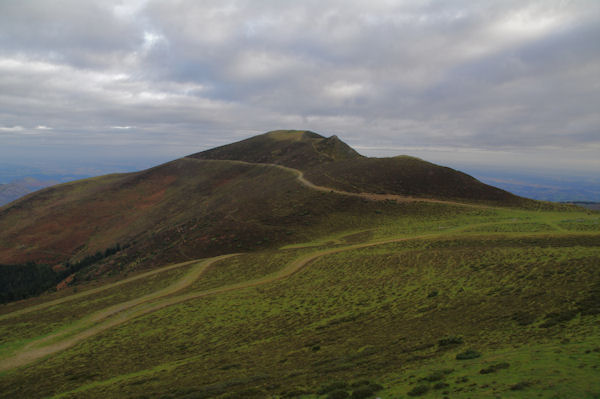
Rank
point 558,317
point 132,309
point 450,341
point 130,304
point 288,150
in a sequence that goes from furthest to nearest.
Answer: point 288,150
point 130,304
point 132,309
point 558,317
point 450,341

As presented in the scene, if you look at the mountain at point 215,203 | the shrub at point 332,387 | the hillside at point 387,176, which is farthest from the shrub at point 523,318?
the hillside at point 387,176

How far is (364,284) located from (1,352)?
2776 centimetres

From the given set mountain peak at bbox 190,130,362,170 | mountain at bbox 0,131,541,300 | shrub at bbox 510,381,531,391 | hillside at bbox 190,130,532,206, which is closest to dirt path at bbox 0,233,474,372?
mountain at bbox 0,131,541,300

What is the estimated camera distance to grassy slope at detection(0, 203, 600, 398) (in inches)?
428

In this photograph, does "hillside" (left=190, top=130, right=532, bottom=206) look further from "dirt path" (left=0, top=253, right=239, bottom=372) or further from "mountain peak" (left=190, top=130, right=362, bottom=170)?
"dirt path" (left=0, top=253, right=239, bottom=372)

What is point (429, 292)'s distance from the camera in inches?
838

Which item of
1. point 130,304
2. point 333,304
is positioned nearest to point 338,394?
point 333,304

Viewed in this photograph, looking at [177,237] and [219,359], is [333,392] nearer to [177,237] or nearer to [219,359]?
[219,359]

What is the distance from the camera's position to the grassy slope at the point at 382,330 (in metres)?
10.9

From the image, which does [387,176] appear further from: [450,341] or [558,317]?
[450,341]

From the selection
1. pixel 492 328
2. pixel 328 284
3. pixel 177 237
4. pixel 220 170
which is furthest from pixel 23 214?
pixel 492 328

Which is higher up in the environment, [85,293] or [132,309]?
[132,309]

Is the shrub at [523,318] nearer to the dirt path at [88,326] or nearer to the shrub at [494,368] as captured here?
the shrub at [494,368]

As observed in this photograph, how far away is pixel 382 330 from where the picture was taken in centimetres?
1709
